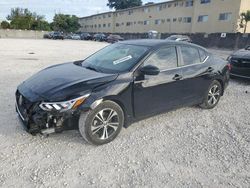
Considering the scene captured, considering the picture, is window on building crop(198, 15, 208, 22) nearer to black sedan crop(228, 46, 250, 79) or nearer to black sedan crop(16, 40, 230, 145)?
black sedan crop(228, 46, 250, 79)

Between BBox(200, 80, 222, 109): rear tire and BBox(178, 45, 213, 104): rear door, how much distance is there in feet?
0.59

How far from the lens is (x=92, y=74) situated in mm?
3875

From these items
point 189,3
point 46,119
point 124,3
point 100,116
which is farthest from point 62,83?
point 124,3

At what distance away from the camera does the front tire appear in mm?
3457

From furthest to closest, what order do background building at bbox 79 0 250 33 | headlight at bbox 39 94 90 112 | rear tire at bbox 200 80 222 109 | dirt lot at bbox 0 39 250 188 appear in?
1. background building at bbox 79 0 250 33
2. rear tire at bbox 200 80 222 109
3. headlight at bbox 39 94 90 112
4. dirt lot at bbox 0 39 250 188

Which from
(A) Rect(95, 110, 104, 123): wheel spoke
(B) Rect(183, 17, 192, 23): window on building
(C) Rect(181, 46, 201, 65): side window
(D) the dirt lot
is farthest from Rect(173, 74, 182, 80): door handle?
(B) Rect(183, 17, 192, 23): window on building

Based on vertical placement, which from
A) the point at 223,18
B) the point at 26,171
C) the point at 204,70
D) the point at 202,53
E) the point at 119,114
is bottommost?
the point at 26,171

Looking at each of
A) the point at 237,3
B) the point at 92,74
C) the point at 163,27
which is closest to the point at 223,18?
the point at 237,3

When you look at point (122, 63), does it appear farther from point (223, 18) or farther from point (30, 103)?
point (223, 18)

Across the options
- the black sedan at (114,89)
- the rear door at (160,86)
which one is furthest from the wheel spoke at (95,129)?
the rear door at (160,86)

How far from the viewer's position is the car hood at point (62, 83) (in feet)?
11.1

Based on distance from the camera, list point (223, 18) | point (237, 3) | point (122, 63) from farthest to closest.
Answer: point (223, 18), point (237, 3), point (122, 63)

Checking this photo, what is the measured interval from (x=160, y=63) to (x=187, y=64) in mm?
737

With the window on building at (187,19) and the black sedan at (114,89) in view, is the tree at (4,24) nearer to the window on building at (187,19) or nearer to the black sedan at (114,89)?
the window on building at (187,19)
